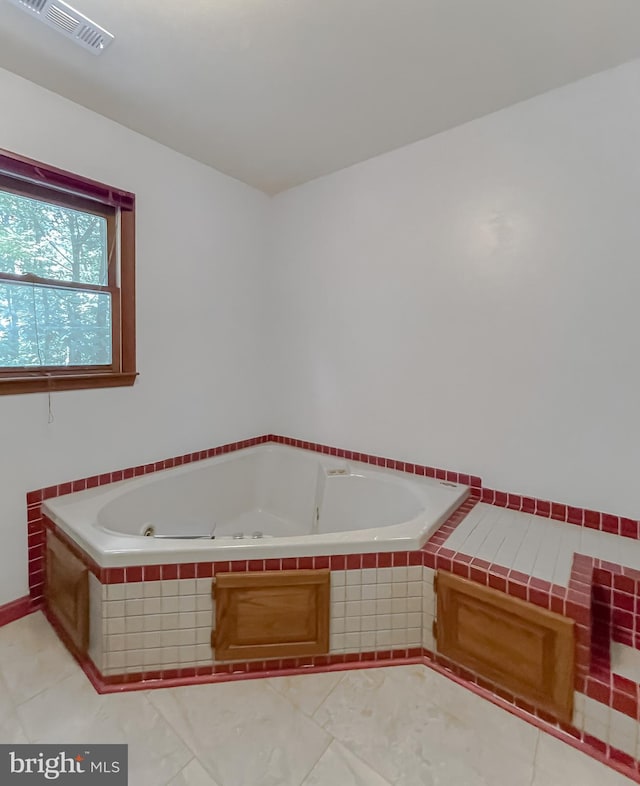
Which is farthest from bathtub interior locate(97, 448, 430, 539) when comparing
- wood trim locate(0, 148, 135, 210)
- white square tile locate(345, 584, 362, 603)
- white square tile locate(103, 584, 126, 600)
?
wood trim locate(0, 148, 135, 210)

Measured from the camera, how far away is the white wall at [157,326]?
5.41 feet

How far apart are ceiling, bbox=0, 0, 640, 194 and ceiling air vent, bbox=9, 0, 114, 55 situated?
31mm

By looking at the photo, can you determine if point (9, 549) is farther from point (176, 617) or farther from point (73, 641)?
point (176, 617)

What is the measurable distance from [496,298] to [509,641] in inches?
56.6

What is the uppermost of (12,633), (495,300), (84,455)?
(495,300)

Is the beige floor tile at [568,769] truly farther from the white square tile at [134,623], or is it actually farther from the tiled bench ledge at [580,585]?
the white square tile at [134,623]

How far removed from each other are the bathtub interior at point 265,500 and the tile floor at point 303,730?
0.62 m

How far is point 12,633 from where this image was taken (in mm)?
1566

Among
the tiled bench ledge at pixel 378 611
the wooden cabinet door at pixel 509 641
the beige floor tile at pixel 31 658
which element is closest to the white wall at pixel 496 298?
the tiled bench ledge at pixel 378 611

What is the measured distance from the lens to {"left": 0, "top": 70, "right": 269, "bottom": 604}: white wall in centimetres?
165

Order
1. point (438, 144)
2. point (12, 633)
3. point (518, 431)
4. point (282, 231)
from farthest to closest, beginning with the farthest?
point (282, 231) < point (438, 144) < point (518, 431) < point (12, 633)

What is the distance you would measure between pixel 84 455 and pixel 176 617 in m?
0.98

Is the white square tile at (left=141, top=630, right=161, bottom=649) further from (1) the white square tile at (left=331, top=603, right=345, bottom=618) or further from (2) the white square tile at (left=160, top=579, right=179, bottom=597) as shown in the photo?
(1) the white square tile at (left=331, top=603, right=345, bottom=618)

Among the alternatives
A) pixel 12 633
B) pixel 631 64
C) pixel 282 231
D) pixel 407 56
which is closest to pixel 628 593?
pixel 631 64
